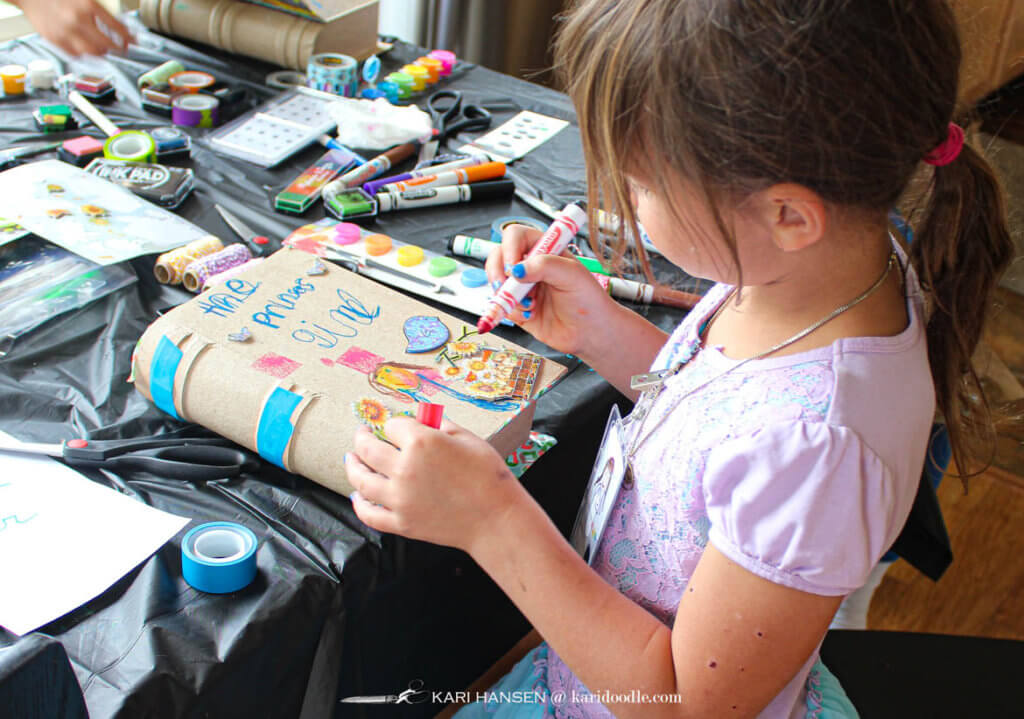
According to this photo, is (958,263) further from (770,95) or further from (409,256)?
(409,256)

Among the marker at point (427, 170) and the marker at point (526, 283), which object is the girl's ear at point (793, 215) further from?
the marker at point (427, 170)

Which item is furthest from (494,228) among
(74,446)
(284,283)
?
(74,446)

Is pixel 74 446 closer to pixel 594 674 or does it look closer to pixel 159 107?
pixel 594 674

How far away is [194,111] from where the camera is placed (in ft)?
4.14

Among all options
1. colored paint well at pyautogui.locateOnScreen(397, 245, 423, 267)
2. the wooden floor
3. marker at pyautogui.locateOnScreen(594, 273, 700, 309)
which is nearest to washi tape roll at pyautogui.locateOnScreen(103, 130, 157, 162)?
colored paint well at pyautogui.locateOnScreen(397, 245, 423, 267)

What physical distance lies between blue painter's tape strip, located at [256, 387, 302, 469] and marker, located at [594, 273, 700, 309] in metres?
0.44

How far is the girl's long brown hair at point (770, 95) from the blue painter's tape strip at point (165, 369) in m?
0.40

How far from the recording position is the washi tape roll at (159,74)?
1334 mm

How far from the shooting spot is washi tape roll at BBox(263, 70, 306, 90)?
1.42 m

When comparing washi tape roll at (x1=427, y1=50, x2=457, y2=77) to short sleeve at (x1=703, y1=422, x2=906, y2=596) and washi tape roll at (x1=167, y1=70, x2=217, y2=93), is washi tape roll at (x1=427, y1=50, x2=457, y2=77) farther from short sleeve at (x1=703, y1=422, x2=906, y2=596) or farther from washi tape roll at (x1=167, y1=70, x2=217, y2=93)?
short sleeve at (x1=703, y1=422, x2=906, y2=596)

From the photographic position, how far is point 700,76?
1.68ft

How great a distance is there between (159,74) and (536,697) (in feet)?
3.62

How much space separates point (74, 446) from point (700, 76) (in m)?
0.56

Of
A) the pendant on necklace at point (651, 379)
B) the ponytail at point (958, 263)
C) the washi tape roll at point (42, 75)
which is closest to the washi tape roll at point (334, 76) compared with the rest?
the washi tape roll at point (42, 75)
